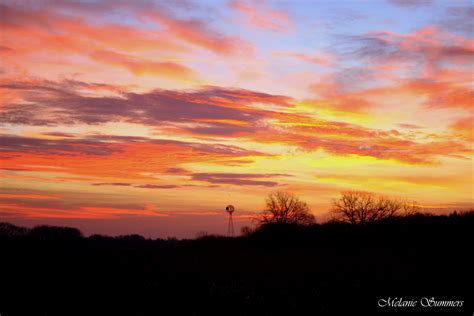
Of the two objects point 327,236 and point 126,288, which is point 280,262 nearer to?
point 126,288

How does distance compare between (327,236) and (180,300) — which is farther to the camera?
(327,236)

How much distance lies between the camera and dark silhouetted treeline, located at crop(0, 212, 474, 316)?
2123 cm

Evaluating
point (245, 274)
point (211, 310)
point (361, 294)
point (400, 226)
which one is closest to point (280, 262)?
point (245, 274)

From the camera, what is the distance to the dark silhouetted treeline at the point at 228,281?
2123 cm

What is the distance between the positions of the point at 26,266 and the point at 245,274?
40.5 feet

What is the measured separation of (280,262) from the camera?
127ft

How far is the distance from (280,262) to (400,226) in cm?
2292

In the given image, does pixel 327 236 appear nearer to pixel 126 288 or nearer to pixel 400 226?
pixel 400 226

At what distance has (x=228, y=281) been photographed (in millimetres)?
27875

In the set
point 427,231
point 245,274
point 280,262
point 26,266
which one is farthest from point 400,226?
point 26,266

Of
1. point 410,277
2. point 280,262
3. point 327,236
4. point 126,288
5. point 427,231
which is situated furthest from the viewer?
point 327,236

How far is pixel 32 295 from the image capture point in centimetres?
2367

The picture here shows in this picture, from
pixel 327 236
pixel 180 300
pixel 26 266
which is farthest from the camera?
pixel 327 236

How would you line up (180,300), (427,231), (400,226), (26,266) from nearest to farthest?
(180,300)
(26,266)
(427,231)
(400,226)
